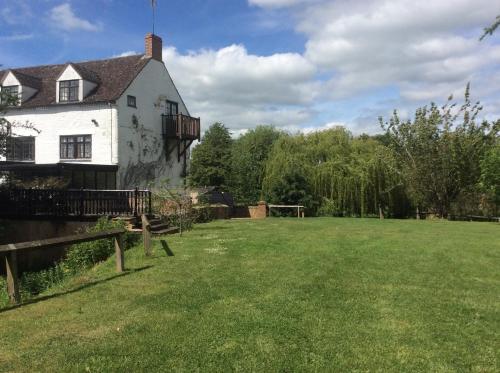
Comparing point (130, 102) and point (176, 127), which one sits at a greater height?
point (130, 102)

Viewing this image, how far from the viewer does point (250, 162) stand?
47.9m

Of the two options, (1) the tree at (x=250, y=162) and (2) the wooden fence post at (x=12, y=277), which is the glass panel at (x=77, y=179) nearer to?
(1) the tree at (x=250, y=162)

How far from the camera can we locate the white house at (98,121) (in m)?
27.9

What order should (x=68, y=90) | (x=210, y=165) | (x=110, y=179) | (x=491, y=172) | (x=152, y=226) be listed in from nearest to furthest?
(x=152, y=226)
(x=491, y=172)
(x=110, y=179)
(x=68, y=90)
(x=210, y=165)

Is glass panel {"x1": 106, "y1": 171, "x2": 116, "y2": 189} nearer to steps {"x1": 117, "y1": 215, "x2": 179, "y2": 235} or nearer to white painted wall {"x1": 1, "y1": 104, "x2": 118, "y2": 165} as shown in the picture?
white painted wall {"x1": 1, "y1": 104, "x2": 118, "y2": 165}

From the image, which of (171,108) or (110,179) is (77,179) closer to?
(110,179)

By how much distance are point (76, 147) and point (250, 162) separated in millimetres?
21799

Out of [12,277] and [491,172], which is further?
[491,172]

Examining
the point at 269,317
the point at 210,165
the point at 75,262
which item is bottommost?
the point at 75,262

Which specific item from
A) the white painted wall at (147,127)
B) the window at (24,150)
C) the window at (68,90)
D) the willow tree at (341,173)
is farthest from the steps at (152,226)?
the window at (24,150)

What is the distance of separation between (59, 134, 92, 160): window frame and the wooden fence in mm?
8351

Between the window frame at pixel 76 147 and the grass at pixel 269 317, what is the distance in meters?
18.6

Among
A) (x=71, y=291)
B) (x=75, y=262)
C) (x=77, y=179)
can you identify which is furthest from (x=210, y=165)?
(x=71, y=291)

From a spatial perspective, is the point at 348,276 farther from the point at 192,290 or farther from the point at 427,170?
the point at 427,170
